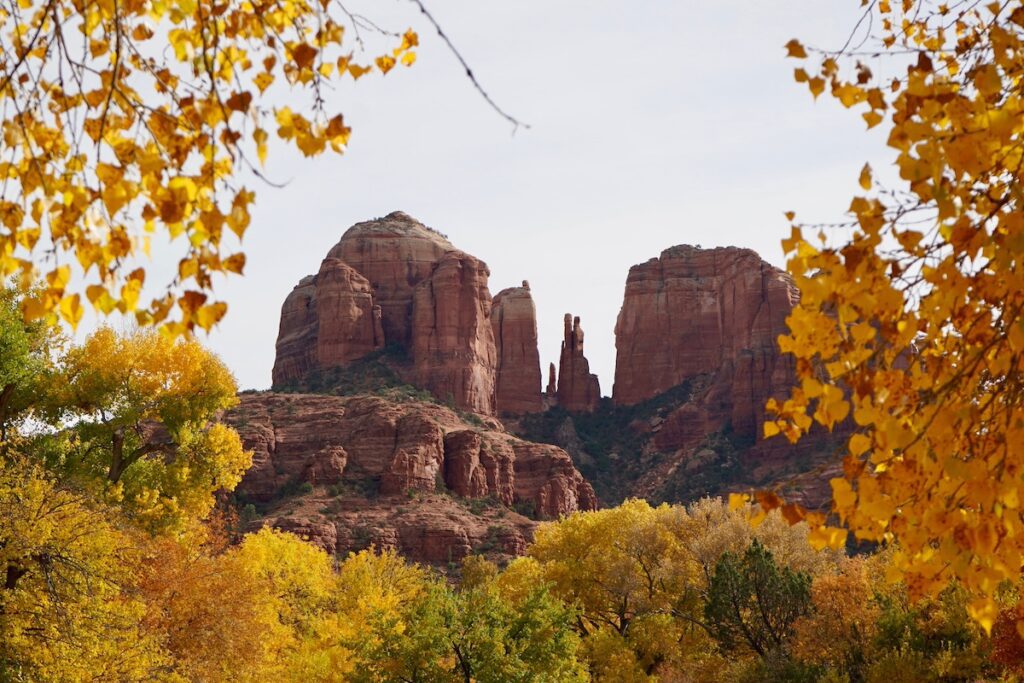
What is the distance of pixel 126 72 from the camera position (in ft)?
19.5

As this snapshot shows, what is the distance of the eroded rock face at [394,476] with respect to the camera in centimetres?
7956

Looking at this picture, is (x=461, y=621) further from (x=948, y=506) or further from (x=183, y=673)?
(x=948, y=506)

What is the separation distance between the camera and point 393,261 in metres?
121

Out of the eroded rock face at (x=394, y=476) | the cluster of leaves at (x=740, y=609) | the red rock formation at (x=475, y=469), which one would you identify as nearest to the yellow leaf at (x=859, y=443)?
the cluster of leaves at (x=740, y=609)

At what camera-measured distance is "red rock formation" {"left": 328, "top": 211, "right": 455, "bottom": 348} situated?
11731 centimetres

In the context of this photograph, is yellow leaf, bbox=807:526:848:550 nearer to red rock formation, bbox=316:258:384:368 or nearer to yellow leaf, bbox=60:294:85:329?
yellow leaf, bbox=60:294:85:329

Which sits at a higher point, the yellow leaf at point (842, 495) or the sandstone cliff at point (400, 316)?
the sandstone cliff at point (400, 316)

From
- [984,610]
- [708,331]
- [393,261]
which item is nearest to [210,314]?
[984,610]

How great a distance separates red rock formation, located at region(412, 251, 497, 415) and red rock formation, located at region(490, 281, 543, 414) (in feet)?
42.6

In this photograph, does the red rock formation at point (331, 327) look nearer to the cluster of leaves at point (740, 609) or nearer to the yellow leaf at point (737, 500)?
the cluster of leaves at point (740, 609)

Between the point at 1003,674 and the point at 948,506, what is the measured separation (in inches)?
967

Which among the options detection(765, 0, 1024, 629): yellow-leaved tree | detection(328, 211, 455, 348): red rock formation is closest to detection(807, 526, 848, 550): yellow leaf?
detection(765, 0, 1024, 629): yellow-leaved tree

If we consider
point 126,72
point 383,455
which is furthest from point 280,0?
point 383,455

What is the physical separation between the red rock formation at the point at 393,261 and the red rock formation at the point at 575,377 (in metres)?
27.6
